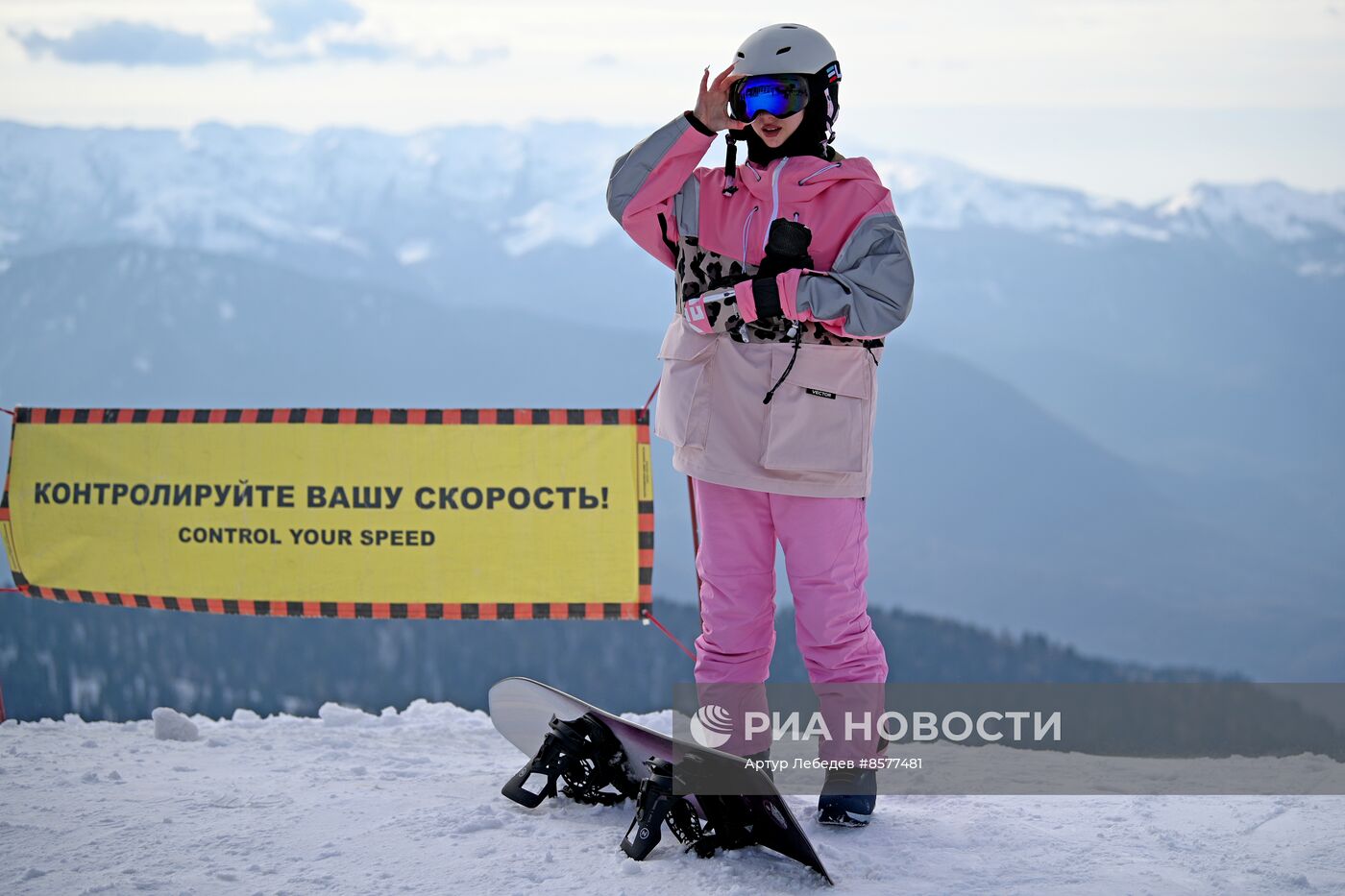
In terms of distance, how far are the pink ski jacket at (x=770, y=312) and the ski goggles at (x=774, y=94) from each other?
13cm

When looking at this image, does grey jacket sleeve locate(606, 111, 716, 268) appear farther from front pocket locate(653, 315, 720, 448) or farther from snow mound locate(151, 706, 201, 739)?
snow mound locate(151, 706, 201, 739)

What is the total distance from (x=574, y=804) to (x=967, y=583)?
178 meters

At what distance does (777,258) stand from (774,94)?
1.48 feet

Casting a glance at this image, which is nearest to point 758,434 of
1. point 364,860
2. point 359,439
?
point 364,860

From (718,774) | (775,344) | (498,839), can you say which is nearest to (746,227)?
(775,344)

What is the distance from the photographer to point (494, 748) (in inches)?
172

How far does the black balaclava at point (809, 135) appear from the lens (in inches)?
121

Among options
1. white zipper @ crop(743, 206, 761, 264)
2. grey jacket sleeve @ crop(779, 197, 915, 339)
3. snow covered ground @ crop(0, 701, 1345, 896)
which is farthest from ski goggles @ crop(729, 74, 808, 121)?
snow covered ground @ crop(0, 701, 1345, 896)

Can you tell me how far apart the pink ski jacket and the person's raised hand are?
3 centimetres

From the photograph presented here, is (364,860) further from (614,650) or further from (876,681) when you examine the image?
(614,650)

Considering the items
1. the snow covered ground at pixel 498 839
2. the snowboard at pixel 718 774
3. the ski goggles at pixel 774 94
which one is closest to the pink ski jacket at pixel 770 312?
the ski goggles at pixel 774 94

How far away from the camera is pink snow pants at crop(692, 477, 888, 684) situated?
3.02 meters

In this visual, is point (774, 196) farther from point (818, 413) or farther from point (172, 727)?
point (172, 727)

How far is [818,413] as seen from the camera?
296 cm
